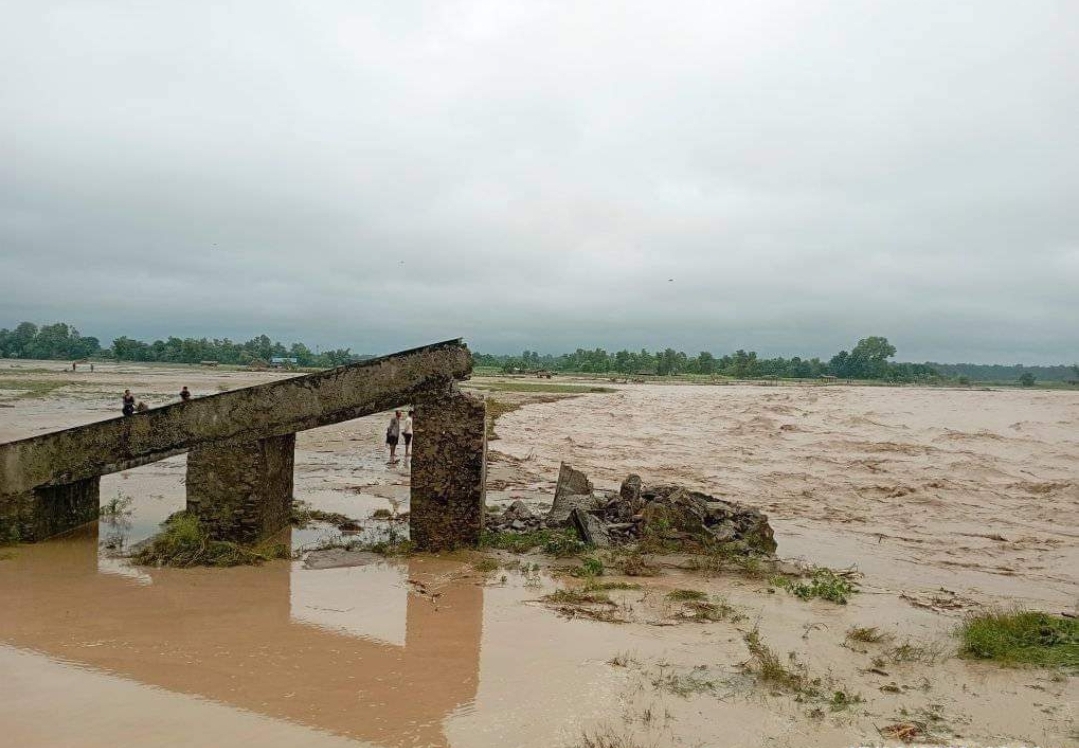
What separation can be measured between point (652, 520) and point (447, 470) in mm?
3343

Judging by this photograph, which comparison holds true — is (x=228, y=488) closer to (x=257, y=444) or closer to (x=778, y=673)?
(x=257, y=444)

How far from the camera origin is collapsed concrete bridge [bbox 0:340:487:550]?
8977mm

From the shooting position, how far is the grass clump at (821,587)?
25.9ft

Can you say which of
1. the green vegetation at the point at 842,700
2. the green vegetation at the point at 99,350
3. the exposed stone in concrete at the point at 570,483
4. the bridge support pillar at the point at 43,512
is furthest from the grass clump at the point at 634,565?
the green vegetation at the point at 99,350

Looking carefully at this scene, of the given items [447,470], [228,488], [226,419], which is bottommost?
[228,488]

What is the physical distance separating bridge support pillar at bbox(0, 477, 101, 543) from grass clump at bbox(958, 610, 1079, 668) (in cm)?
1082

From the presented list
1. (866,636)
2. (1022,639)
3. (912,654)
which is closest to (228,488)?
(866,636)

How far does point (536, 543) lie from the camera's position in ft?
31.9

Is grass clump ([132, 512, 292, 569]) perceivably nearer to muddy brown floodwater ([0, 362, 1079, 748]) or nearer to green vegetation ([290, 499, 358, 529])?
muddy brown floodwater ([0, 362, 1079, 748])

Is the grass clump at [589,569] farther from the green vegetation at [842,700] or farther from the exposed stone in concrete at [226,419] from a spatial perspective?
the green vegetation at [842,700]

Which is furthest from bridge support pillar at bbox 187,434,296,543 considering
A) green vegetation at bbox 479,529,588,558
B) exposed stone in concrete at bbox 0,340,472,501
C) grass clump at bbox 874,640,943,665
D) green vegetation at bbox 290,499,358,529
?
grass clump at bbox 874,640,943,665

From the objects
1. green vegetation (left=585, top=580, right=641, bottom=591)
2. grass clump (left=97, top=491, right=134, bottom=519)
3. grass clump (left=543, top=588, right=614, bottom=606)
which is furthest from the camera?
grass clump (left=97, top=491, right=134, bottom=519)

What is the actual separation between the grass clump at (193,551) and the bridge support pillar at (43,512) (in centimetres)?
160

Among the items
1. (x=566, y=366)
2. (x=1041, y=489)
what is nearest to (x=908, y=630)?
(x=1041, y=489)
